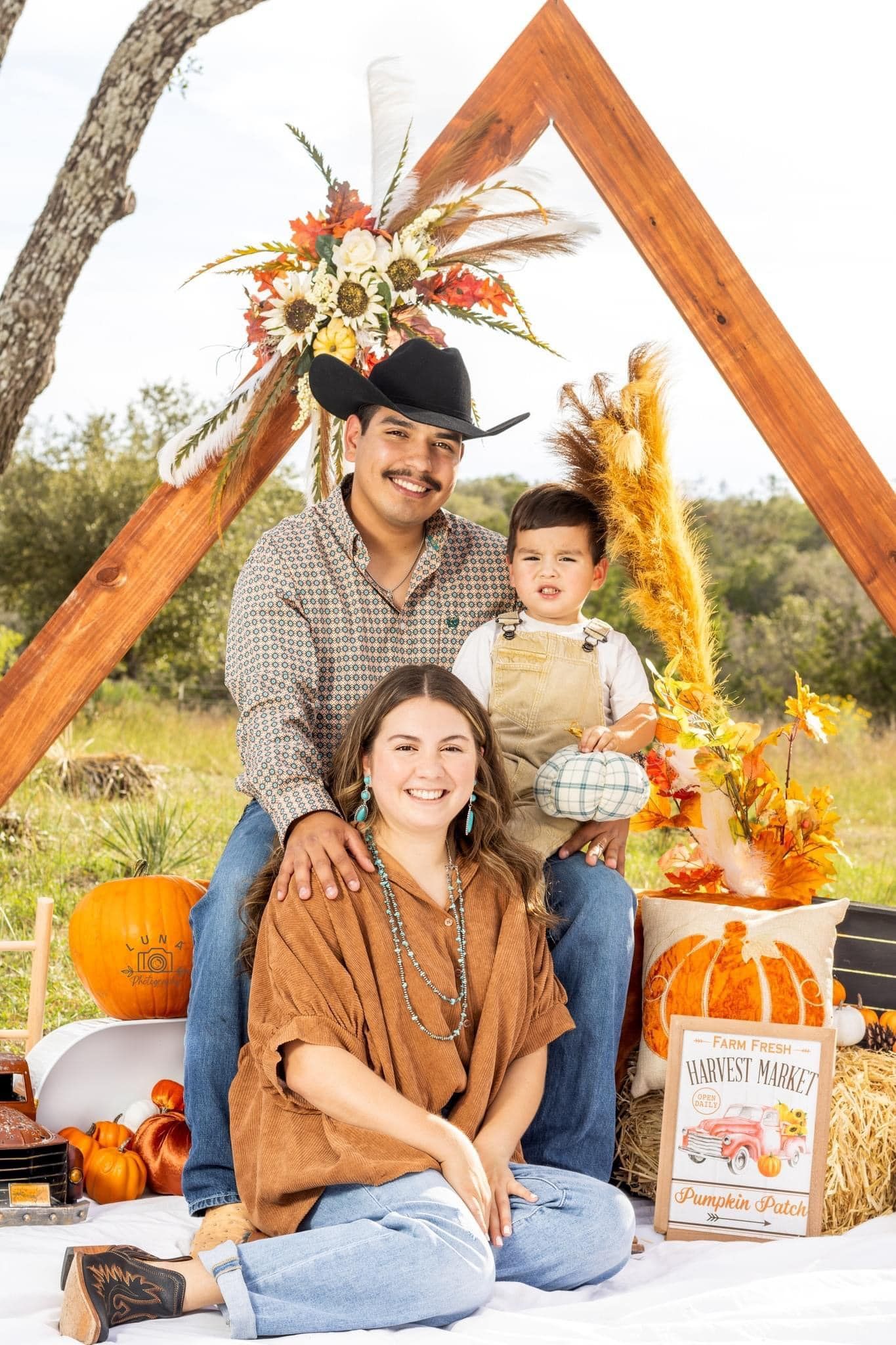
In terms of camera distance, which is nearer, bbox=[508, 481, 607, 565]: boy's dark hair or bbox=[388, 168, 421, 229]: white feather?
bbox=[508, 481, 607, 565]: boy's dark hair

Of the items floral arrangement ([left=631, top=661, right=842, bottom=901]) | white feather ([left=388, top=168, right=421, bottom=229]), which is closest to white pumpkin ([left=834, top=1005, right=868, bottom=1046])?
floral arrangement ([left=631, top=661, right=842, bottom=901])

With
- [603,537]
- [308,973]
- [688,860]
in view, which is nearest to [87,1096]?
[308,973]

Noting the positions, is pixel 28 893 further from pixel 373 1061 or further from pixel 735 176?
pixel 735 176

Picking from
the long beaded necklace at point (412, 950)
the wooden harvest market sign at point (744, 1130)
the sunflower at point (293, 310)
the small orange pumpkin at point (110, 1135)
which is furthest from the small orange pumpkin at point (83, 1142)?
the sunflower at point (293, 310)

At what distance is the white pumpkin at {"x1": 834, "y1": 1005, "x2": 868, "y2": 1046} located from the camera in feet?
10.3

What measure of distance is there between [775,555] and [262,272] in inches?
554

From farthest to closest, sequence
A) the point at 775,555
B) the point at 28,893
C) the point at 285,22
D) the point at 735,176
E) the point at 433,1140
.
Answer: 1. the point at 775,555
2. the point at 735,176
3. the point at 285,22
4. the point at 28,893
5. the point at 433,1140

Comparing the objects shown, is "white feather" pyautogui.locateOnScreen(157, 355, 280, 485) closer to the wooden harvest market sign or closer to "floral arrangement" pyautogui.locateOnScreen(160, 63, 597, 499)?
"floral arrangement" pyautogui.locateOnScreen(160, 63, 597, 499)

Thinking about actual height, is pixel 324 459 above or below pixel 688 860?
above

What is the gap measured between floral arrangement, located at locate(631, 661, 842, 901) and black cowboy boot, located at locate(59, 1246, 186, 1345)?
144 centimetres

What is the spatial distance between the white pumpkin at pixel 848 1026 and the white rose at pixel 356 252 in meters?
2.10

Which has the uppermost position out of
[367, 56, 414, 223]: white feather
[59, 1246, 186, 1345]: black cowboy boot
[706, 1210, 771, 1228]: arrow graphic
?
[367, 56, 414, 223]: white feather

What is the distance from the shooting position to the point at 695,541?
3443 mm

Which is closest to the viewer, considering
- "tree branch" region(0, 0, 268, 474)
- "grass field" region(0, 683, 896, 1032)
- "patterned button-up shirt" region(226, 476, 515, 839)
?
"patterned button-up shirt" region(226, 476, 515, 839)
